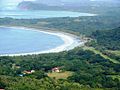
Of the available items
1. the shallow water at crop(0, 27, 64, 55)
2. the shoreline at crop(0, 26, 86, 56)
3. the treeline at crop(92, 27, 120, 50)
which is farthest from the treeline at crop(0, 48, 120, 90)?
the shallow water at crop(0, 27, 64, 55)

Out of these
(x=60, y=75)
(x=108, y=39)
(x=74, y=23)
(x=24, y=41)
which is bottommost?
(x=74, y=23)

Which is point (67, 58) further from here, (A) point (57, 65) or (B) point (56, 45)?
(B) point (56, 45)

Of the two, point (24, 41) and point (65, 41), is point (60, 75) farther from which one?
point (24, 41)

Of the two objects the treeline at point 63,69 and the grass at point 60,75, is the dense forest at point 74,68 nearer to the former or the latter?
the treeline at point 63,69

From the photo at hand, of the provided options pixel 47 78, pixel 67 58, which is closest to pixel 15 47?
pixel 67 58

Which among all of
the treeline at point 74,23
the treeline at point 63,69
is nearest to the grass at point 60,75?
the treeline at point 63,69

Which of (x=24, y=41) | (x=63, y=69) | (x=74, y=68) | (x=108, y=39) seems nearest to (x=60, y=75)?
(x=63, y=69)
